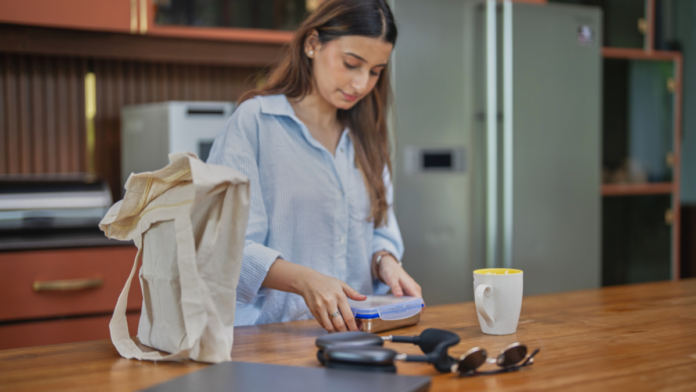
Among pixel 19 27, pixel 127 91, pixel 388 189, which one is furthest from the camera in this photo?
pixel 127 91

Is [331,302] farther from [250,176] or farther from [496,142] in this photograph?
[496,142]

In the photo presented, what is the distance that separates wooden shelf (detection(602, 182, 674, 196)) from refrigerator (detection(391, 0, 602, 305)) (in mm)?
498

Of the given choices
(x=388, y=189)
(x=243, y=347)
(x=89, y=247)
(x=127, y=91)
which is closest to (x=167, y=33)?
(x=127, y=91)

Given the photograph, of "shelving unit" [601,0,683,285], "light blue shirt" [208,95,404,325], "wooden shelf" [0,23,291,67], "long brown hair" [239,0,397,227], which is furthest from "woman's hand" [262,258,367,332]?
"shelving unit" [601,0,683,285]

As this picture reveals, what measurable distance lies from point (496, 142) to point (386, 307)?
4.98ft

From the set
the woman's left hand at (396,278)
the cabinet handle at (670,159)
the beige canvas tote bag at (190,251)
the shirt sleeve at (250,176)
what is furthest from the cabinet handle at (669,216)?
the beige canvas tote bag at (190,251)

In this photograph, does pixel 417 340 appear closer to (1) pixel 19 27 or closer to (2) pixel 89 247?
(2) pixel 89 247

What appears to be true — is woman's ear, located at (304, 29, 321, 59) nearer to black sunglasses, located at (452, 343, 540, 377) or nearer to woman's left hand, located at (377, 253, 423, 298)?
woman's left hand, located at (377, 253, 423, 298)

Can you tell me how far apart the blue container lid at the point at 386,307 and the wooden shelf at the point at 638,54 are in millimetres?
2401

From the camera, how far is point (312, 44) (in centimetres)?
123

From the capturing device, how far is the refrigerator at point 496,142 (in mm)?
2168

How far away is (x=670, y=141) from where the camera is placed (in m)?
3.05

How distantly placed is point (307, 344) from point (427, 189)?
4.62ft

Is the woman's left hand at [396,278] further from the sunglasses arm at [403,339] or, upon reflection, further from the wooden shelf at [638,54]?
the wooden shelf at [638,54]
